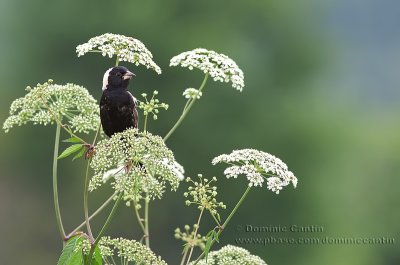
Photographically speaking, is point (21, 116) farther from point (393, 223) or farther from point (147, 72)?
point (393, 223)

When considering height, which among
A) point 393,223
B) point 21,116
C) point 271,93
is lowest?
point 393,223

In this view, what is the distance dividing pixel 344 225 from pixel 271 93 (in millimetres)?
6645

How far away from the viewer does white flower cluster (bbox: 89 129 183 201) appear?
13.5 feet

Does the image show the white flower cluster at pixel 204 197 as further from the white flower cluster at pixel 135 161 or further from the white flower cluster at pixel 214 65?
the white flower cluster at pixel 214 65

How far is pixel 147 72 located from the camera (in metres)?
30.9

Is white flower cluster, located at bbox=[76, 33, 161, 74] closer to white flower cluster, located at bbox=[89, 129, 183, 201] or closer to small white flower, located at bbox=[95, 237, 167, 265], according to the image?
white flower cluster, located at bbox=[89, 129, 183, 201]

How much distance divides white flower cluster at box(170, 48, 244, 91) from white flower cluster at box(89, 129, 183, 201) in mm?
995

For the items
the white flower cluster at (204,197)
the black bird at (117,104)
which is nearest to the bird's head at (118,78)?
the black bird at (117,104)

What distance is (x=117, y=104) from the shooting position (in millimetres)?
5891

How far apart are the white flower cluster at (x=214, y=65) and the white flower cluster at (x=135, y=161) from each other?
0.99 meters

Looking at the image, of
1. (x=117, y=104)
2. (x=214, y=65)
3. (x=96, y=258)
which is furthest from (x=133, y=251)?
(x=117, y=104)

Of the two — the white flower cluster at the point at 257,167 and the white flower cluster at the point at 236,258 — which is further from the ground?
the white flower cluster at the point at 257,167

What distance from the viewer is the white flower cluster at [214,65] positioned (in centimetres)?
513

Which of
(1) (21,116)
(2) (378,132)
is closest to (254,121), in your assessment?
(2) (378,132)
